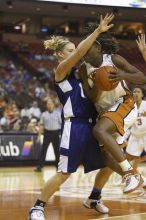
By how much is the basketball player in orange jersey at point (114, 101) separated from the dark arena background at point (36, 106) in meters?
0.63

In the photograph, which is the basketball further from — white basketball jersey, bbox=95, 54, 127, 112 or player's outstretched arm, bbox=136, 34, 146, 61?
player's outstretched arm, bbox=136, 34, 146, 61

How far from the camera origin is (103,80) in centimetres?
527

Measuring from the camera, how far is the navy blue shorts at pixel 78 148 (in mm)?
5355

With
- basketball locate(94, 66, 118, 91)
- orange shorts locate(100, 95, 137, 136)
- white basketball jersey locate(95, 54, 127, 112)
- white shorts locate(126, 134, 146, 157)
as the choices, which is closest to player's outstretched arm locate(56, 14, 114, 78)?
basketball locate(94, 66, 118, 91)

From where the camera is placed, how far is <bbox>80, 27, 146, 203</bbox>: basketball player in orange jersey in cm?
522

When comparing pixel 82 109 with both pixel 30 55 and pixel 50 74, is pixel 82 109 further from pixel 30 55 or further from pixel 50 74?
pixel 30 55

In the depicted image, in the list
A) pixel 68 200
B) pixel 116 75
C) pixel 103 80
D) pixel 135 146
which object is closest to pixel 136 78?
pixel 116 75

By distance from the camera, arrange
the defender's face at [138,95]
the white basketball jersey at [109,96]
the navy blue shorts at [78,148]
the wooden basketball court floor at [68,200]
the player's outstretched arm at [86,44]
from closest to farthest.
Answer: the player's outstretched arm at [86,44], the navy blue shorts at [78,148], the white basketball jersey at [109,96], the wooden basketball court floor at [68,200], the defender's face at [138,95]

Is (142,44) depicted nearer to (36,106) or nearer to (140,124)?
(140,124)

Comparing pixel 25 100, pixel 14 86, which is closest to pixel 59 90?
pixel 25 100

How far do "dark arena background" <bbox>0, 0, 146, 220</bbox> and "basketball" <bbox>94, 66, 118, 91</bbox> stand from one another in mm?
971

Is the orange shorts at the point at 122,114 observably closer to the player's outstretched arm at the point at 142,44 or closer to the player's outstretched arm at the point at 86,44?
the player's outstretched arm at the point at 142,44

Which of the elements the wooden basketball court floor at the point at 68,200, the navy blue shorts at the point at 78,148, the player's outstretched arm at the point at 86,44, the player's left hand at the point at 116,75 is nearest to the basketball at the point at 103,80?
the player's left hand at the point at 116,75

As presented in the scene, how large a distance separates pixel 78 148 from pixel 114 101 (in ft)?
2.09
